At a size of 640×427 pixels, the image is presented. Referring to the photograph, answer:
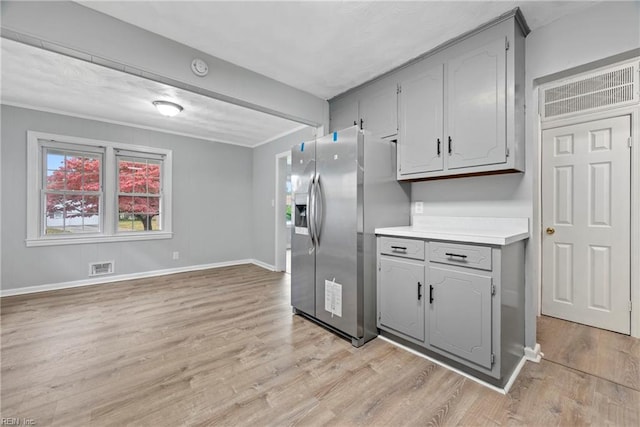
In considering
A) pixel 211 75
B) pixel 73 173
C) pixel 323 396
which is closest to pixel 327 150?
pixel 211 75

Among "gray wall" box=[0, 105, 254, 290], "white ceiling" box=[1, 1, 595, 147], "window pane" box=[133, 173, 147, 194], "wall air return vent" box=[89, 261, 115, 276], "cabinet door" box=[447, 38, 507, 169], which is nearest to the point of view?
"white ceiling" box=[1, 1, 595, 147]

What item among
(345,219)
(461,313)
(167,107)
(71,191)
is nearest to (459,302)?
(461,313)

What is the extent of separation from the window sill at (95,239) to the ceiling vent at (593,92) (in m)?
5.67

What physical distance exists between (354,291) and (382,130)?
5.27 feet

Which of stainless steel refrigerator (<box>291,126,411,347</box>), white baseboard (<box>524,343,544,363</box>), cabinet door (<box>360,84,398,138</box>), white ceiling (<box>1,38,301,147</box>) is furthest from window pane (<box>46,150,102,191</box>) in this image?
white baseboard (<box>524,343,544,363</box>)

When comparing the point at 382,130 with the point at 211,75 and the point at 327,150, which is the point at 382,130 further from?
the point at 211,75

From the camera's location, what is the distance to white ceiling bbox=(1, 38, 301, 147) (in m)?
2.64

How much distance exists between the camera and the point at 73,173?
4.03 m

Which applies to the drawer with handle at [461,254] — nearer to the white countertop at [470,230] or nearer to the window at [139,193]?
the white countertop at [470,230]

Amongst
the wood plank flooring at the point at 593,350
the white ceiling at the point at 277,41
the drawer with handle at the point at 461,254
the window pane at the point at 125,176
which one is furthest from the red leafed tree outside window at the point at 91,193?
the wood plank flooring at the point at 593,350

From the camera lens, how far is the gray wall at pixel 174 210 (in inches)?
141

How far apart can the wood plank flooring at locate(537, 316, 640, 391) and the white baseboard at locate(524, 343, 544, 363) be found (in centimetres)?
9

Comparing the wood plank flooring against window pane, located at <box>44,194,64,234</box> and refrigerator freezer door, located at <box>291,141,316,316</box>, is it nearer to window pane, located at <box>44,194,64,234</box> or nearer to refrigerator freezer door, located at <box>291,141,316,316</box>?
refrigerator freezer door, located at <box>291,141,316,316</box>

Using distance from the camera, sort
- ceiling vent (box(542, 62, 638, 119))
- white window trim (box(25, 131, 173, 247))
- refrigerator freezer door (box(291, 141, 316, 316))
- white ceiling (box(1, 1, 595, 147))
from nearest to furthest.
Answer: white ceiling (box(1, 1, 595, 147)) < ceiling vent (box(542, 62, 638, 119)) < refrigerator freezer door (box(291, 141, 316, 316)) < white window trim (box(25, 131, 173, 247))
